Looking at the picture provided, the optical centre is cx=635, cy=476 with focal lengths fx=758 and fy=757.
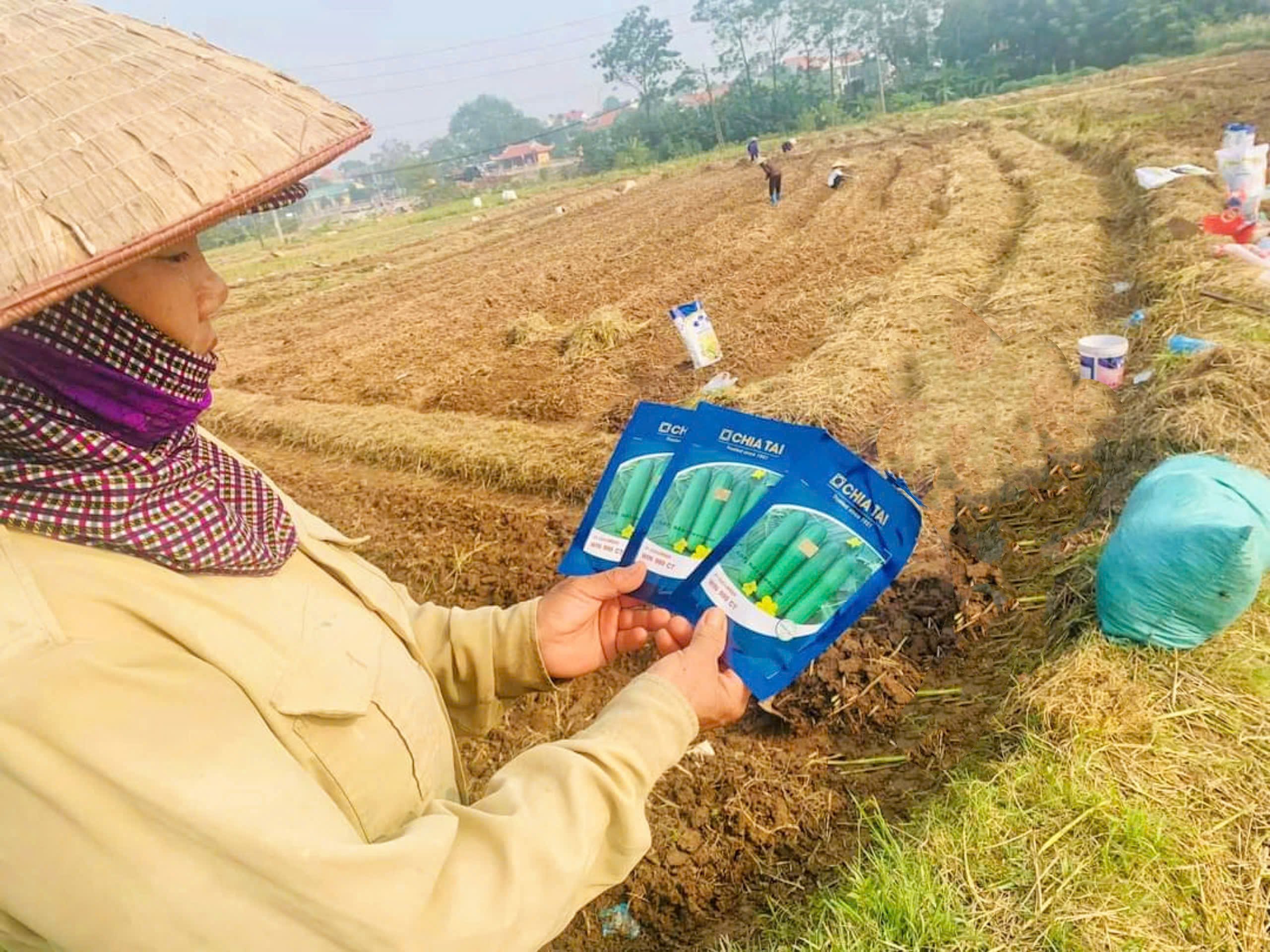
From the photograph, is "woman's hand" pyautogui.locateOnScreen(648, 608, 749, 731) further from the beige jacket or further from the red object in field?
the red object in field

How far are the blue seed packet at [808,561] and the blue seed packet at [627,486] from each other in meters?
→ 0.24

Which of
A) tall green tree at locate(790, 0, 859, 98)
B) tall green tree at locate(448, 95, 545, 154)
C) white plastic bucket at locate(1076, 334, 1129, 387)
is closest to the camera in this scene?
white plastic bucket at locate(1076, 334, 1129, 387)

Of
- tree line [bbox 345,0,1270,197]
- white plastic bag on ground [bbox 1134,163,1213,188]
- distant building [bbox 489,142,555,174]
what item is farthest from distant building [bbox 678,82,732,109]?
white plastic bag on ground [bbox 1134,163,1213,188]

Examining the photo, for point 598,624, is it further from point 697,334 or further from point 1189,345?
point 697,334

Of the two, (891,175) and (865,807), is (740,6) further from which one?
(865,807)

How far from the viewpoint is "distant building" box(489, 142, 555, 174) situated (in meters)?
76.5

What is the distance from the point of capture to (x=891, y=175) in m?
16.1

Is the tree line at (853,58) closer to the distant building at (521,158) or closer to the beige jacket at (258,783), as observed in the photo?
the distant building at (521,158)

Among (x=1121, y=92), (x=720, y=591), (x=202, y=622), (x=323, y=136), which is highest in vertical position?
(x=323, y=136)

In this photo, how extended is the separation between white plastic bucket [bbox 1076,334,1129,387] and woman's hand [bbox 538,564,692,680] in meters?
4.42

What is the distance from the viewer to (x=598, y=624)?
1.66 meters

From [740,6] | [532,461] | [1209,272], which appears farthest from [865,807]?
[740,6]

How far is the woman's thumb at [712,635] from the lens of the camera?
135 cm

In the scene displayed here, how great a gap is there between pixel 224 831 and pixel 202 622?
265 millimetres
